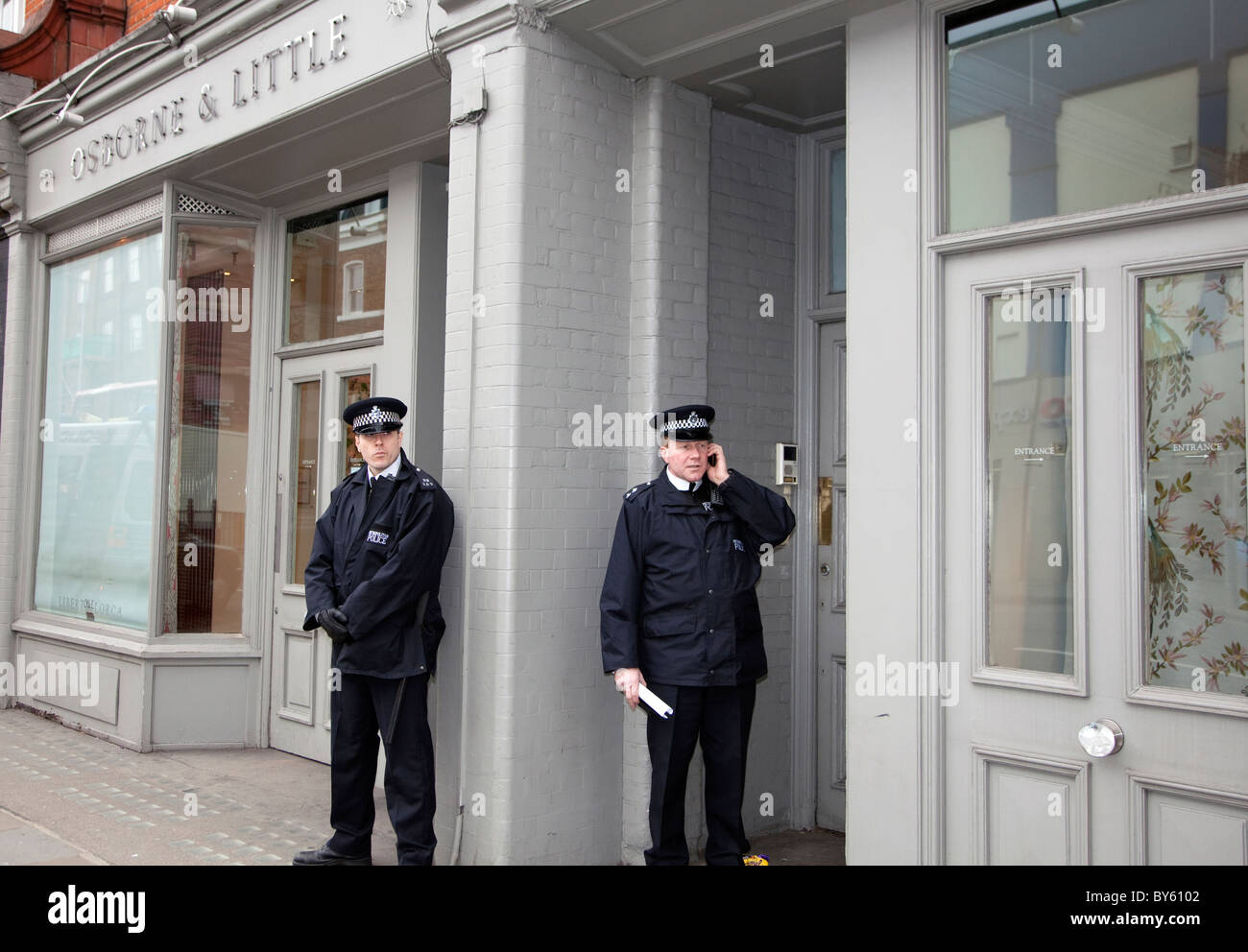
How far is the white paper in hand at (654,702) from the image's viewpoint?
177 inches

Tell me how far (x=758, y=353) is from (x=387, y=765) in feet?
9.19

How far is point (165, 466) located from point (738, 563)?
486 centimetres

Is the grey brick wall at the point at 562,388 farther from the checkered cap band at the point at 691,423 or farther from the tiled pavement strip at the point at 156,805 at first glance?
the tiled pavement strip at the point at 156,805

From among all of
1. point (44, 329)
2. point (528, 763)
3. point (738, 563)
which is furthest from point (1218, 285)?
point (44, 329)

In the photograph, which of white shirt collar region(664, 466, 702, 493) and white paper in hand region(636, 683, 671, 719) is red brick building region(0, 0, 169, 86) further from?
white paper in hand region(636, 683, 671, 719)

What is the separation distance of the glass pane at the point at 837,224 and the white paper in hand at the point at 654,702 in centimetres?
252

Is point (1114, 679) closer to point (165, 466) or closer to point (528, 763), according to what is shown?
point (528, 763)

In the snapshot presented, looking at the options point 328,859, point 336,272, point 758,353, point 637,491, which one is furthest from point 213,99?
point 328,859

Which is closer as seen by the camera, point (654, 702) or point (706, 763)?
point (654, 702)

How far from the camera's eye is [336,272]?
7547 mm

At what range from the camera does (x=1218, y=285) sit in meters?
3.68

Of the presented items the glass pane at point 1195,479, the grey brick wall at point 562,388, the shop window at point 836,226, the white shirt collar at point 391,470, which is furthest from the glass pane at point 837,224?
the white shirt collar at point 391,470

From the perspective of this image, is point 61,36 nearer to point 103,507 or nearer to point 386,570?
point 103,507

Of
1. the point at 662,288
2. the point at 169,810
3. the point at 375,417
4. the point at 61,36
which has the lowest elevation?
the point at 169,810
